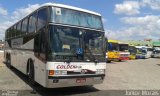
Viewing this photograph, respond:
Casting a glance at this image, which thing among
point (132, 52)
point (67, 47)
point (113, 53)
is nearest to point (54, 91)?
point (67, 47)

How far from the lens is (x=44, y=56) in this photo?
400 inches

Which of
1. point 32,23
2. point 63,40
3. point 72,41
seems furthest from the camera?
point 32,23

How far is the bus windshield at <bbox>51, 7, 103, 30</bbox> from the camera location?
33.9 feet

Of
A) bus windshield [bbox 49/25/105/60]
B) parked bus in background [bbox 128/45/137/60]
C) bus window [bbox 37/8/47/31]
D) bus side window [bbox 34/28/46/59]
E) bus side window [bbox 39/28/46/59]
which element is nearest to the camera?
bus windshield [bbox 49/25/105/60]

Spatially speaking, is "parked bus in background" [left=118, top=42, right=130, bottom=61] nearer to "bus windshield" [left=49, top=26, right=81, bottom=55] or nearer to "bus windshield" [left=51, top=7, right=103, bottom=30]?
"bus windshield" [left=51, top=7, right=103, bottom=30]

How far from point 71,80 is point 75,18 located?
2450mm

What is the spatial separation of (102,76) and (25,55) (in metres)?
4.57

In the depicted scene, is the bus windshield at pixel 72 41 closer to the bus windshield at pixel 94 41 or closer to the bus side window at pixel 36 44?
the bus windshield at pixel 94 41

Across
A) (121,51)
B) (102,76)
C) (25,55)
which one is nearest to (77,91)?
(102,76)

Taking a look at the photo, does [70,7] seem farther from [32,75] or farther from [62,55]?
[32,75]

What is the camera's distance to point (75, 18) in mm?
10914

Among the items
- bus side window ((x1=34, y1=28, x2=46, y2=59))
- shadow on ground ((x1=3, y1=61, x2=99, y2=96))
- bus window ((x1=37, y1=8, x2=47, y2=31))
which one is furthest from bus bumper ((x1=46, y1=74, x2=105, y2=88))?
bus window ((x1=37, y1=8, x2=47, y2=31))

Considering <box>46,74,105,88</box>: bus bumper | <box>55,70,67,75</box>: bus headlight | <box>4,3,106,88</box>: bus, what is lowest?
<box>46,74,105,88</box>: bus bumper

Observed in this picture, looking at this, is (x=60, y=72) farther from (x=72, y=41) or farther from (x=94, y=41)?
(x=94, y=41)
